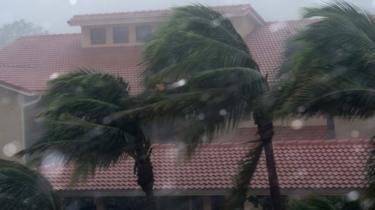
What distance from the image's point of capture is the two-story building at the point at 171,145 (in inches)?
587

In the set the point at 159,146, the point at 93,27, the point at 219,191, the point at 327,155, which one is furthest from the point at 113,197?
the point at 93,27

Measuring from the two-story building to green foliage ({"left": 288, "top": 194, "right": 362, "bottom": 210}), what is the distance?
3.74 ft

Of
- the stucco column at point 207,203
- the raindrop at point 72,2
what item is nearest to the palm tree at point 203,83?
the stucco column at point 207,203

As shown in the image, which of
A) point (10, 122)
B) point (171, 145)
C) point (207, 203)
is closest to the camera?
point (207, 203)

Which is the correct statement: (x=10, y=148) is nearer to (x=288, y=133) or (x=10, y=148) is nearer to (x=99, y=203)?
(x=99, y=203)

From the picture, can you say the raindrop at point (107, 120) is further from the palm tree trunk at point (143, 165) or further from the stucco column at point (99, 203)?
the stucco column at point (99, 203)

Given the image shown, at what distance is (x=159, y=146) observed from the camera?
55.8 ft

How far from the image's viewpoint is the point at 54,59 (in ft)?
83.8

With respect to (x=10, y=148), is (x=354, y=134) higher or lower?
higher

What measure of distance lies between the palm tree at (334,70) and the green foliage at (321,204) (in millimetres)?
694

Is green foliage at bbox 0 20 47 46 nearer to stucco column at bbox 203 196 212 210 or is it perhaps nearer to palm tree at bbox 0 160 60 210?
stucco column at bbox 203 196 212 210

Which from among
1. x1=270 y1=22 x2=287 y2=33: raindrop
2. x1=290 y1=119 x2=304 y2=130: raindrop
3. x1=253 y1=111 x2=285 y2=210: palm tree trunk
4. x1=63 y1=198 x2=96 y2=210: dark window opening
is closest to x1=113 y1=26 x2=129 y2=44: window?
x1=270 y1=22 x2=287 y2=33: raindrop

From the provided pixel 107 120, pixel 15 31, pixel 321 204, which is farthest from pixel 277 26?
pixel 15 31

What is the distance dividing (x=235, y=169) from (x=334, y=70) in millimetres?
6365
